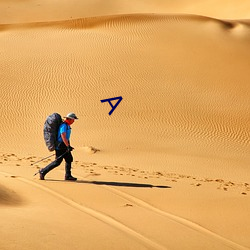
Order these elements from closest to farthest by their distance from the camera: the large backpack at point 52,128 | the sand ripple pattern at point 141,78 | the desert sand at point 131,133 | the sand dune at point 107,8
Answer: the desert sand at point 131,133, the large backpack at point 52,128, the sand ripple pattern at point 141,78, the sand dune at point 107,8

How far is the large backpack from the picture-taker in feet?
29.7

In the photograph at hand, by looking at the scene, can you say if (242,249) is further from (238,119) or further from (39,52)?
(39,52)

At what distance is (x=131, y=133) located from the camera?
16359mm

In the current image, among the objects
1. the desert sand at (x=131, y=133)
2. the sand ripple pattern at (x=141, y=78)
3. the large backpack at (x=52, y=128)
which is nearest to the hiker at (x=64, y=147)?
the large backpack at (x=52, y=128)

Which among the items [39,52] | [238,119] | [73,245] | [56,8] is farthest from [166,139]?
[56,8]

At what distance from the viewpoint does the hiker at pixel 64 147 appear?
9078 millimetres

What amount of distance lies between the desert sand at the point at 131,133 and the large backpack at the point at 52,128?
65cm

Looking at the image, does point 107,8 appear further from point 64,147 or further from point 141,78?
point 64,147

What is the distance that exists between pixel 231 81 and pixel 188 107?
150 inches

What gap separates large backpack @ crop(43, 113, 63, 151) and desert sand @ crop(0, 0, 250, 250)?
0.65 m

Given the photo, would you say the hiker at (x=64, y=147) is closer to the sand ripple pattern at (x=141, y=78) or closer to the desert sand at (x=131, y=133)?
the desert sand at (x=131, y=133)

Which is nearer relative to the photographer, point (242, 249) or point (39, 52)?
point (242, 249)

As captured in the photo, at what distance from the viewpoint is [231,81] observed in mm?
22031

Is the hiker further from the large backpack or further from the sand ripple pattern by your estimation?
the sand ripple pattern
